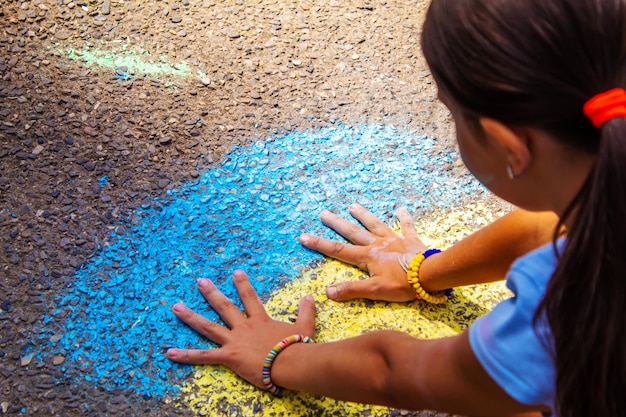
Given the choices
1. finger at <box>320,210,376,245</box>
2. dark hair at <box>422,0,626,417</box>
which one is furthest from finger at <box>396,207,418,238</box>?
dark hair at <box>422,0,626,417</box>

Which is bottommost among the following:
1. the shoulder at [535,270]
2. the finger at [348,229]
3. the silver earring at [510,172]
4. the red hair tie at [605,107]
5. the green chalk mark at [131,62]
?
the finger at [348,229]

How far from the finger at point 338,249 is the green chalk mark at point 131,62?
2.51 ft

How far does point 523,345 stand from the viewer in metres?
0.97

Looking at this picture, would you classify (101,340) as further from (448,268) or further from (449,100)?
(449,100)

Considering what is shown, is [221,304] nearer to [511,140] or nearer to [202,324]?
[202,324]

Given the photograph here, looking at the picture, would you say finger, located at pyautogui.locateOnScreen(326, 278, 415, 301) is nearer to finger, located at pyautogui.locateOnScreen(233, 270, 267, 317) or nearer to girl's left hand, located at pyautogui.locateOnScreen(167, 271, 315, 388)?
girl's left hand, located at pyautogui.locateOnScreen(167, 271, 315, 388)

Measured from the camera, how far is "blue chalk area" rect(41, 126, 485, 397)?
1.53m

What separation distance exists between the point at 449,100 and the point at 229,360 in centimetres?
84

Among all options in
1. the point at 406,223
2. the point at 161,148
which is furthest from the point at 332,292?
the point at 161,148

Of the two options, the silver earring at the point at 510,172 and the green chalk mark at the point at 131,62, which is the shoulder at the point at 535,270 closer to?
the silver earring at the point at 510,172

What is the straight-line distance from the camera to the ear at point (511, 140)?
36.8 inches

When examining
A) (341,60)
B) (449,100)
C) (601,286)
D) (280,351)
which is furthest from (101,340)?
(341,60)

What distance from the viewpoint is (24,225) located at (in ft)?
5.55

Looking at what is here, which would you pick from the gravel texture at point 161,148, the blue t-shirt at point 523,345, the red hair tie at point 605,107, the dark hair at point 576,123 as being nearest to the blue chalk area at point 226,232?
the gravel texture at point 161,148
